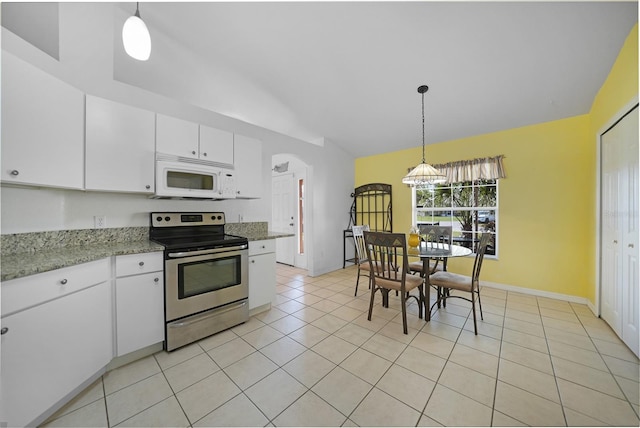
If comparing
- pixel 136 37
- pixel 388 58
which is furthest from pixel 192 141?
pixel 388 58

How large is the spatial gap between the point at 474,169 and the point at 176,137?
4184 millimetres

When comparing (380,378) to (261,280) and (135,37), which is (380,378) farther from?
(135,37)

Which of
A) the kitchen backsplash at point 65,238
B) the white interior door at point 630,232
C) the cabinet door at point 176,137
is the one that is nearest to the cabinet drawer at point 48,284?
the kitchen backsplash at point 65,238

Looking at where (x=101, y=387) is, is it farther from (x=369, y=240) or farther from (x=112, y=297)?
(x=369, y=240)

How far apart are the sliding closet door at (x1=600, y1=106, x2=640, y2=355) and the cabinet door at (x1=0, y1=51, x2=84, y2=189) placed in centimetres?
448

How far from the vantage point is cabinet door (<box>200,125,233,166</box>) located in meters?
2.53

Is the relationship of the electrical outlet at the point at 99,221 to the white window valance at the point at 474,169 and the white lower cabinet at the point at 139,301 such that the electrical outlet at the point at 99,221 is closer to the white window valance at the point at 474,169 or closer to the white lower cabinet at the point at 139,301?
the white lower cabinet at the point at 139,301

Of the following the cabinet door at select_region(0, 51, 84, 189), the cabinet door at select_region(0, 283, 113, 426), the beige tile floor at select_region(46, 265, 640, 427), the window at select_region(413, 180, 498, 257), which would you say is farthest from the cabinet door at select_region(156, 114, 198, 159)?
the window at select_region(413, 180, 498, 257)

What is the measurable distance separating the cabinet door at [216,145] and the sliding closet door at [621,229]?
12.3ft

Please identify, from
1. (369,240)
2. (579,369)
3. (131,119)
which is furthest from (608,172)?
(131,119)

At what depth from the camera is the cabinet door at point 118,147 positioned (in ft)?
6.22

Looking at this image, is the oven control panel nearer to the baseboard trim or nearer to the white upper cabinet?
the white upper cabinet

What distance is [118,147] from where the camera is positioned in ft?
6.64

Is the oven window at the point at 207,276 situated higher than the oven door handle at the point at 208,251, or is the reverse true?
the oven door handle at the point at 208,251
